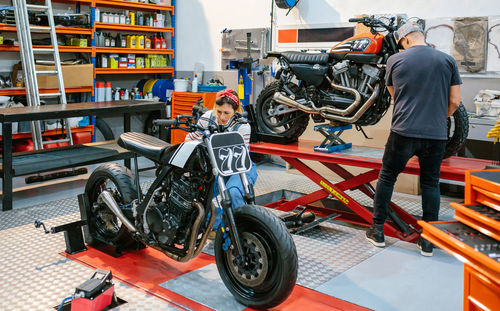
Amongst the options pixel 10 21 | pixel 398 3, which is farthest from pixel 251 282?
pixel 10 21

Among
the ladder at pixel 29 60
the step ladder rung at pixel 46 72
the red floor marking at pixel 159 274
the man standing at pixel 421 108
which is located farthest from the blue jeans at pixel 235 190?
the step ladder rung at pixel 46 72

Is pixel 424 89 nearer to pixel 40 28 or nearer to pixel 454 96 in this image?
pixel 454 96

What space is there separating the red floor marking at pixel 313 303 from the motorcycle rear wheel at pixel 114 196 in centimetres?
115

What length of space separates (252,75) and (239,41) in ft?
2.43

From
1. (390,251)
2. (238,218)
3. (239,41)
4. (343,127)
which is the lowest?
(390,251)

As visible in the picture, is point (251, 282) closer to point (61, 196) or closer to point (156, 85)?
point (61, 196)

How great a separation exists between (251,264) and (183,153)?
28.0 inches

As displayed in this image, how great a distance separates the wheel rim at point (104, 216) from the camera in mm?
3475

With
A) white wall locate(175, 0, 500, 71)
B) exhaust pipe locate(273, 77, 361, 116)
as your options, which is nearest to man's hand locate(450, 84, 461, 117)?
exhaust pipe locate(273, 77, 361, 116)

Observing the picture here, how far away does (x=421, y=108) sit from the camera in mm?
3371

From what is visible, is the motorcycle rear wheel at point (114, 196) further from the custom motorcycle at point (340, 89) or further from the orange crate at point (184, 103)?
the orange crate at point (184, 103)

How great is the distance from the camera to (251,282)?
8.69 ft

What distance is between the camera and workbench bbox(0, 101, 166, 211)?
176 inches

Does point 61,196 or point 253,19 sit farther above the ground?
point 253,19
